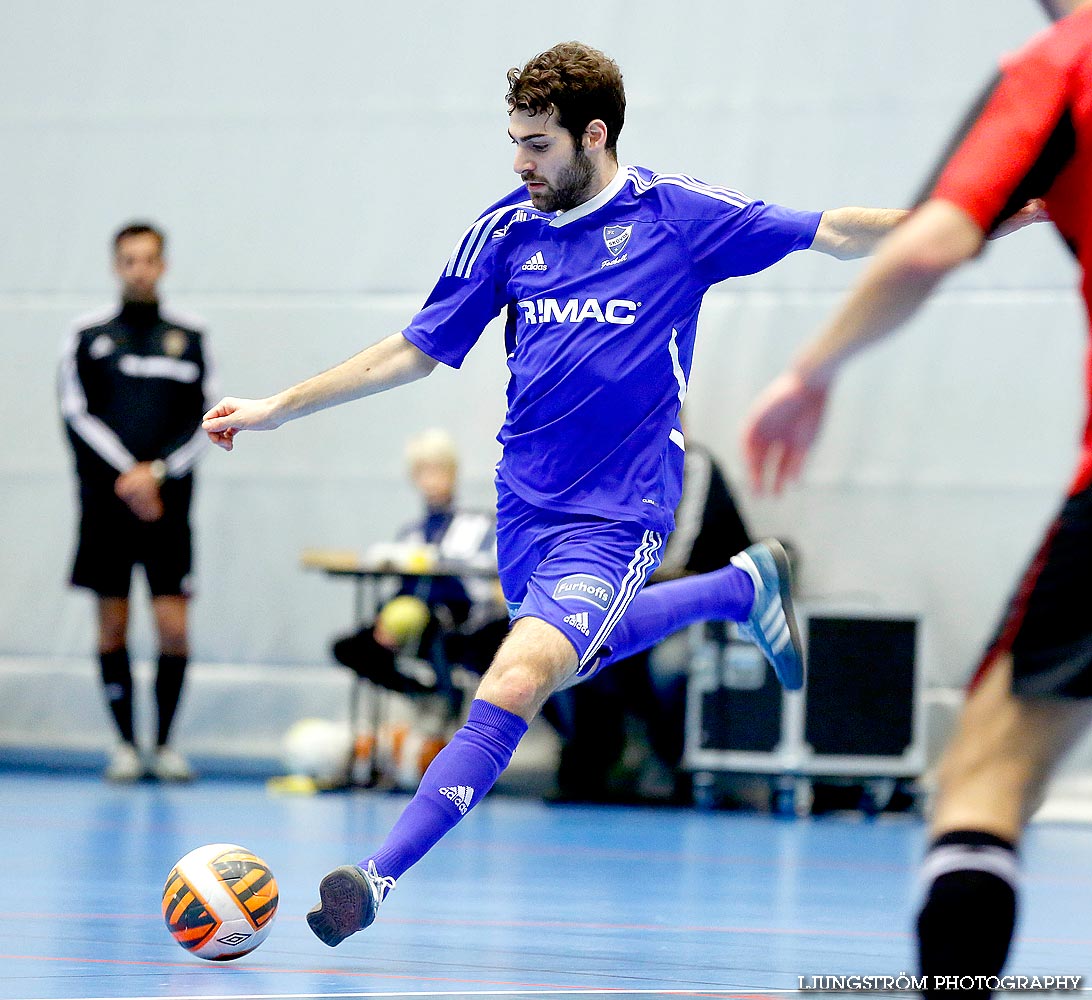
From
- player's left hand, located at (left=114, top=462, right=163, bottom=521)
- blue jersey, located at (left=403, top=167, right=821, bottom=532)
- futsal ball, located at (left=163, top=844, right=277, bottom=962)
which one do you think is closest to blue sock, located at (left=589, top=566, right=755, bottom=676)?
blue jersey, located at (left=403, top=167, right=821, bottom=532)

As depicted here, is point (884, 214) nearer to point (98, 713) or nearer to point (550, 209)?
point (550, 209)

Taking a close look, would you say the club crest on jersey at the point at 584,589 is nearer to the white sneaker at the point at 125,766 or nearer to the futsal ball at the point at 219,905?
the futsal ball at the point at 219,905

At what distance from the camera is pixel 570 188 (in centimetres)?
452

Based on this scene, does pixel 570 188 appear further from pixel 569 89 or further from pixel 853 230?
pixel 853 230

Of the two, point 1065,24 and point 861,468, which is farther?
point 861,468

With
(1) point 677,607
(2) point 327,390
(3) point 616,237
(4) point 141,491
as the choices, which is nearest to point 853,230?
(3) point 616,237

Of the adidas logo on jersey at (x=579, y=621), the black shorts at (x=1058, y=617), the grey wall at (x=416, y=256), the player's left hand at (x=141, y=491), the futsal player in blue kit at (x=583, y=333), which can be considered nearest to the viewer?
the black shorts at (x=1058, y=617)

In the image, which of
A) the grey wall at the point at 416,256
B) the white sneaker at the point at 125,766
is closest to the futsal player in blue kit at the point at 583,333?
the grey wall at the point at 416,256

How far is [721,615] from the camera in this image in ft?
17.2

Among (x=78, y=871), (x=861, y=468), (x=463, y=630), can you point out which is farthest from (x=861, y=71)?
(x=78, y=871)

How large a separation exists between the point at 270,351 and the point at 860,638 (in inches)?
156

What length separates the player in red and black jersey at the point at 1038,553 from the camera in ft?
7.20

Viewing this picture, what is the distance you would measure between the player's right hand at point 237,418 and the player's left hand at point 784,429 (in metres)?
2.17

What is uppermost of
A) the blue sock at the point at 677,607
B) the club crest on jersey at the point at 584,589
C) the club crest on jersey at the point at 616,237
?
the club crest on jersey at the point at 616,237
